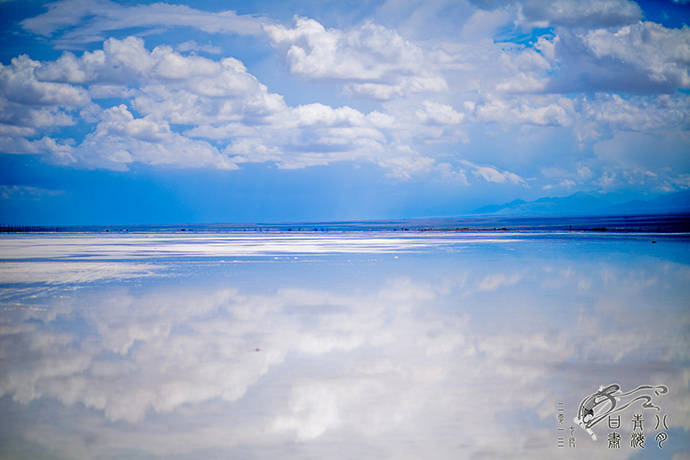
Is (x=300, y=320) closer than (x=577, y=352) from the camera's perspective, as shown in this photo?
No

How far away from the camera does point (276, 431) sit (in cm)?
707

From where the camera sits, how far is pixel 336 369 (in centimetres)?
967

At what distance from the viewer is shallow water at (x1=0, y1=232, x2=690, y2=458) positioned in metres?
6.84

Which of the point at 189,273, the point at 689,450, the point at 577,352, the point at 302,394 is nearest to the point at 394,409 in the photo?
the point at 302,394

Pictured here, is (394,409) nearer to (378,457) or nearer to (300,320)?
(378,457)

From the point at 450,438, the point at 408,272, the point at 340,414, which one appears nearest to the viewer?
the point at 450,438

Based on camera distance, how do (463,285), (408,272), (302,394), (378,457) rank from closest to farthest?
(378,457), (302,394), (463,285), (408,272)

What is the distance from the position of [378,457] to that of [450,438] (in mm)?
971

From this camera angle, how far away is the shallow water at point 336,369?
22.4 ft

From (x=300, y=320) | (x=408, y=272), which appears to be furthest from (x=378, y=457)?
(x=408, y=272)

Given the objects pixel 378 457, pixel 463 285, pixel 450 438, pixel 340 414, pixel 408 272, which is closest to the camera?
pixel 378 457

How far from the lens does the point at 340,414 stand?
758 centimetres

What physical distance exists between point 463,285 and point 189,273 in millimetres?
12119

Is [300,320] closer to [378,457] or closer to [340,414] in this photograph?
[340,414]
